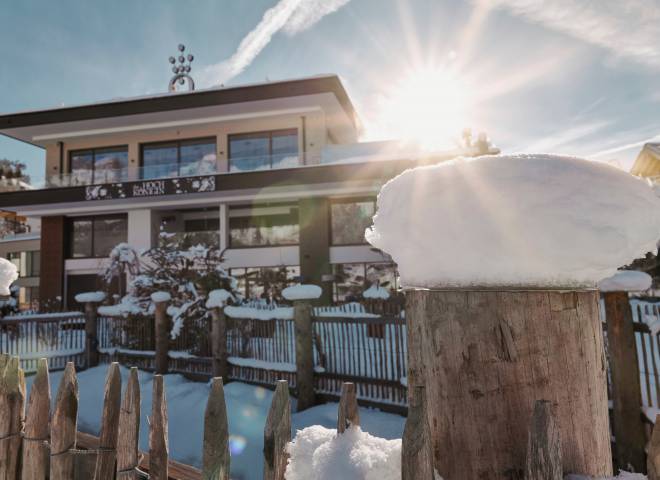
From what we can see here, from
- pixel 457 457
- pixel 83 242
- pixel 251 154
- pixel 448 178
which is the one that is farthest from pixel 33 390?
pixel 83 242

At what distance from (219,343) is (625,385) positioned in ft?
19.7

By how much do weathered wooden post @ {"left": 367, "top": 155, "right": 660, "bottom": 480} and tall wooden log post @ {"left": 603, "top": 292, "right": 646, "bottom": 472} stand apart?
376cm

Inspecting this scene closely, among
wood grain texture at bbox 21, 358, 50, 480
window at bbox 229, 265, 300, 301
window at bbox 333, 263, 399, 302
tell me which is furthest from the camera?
window at bbox 229, 265, 300, 301

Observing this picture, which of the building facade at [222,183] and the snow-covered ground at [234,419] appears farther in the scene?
the building facade at [222,183]

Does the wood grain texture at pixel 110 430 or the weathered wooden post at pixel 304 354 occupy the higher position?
the wood grain texture at pixel 110 430

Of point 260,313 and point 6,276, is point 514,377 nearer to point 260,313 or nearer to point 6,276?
point 6,276

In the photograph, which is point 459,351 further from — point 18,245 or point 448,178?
point 18,245

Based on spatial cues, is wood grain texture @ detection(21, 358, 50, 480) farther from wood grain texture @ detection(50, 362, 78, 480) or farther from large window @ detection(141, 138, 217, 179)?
large window @ detection(141, 138, 217, 179)

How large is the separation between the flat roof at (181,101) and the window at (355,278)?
8282mm

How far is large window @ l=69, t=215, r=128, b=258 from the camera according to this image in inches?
873

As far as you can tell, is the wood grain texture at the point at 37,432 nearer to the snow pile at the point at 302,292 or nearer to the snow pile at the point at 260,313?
the snow pile at the point at 302,292

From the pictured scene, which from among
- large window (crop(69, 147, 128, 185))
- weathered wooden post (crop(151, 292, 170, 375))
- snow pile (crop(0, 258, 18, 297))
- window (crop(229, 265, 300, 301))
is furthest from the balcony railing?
snow pile (crop(0, 258, 18, 297))

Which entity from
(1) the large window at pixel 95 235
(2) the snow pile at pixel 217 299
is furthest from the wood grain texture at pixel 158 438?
(1) the large window at pixel 95 235

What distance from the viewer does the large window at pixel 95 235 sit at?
22.2 m
